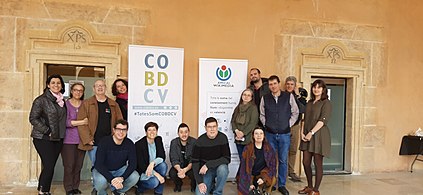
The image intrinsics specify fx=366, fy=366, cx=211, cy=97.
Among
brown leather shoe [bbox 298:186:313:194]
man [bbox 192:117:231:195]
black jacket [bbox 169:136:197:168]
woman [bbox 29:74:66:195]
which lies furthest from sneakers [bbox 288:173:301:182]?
woman [bbox 29:74:66:195]

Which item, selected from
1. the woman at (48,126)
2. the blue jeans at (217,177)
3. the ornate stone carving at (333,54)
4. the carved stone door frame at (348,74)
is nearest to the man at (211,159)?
the blue jeans at (217,177)

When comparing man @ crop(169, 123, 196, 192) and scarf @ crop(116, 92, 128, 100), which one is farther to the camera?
scarf @ crop(116, 92, 128, 100)

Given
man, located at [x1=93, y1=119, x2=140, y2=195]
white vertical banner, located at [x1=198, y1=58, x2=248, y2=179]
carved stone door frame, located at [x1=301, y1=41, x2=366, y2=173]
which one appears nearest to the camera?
man, located at [x1=93, y1=119, x2=140, y2=195]

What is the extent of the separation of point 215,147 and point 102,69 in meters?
2.05

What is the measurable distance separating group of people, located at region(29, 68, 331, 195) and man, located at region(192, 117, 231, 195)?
1 centimetres

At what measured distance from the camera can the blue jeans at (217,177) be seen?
4.38 metres

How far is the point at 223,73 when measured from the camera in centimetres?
525

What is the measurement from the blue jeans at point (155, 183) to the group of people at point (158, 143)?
0.04 feet

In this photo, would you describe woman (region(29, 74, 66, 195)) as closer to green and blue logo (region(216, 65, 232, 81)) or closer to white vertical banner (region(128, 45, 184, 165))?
white vertical banner (region(128, 45, 184, 165))

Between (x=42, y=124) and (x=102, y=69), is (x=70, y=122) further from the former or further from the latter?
(x=102, y=69)

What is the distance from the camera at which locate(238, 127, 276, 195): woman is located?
4.27 meters

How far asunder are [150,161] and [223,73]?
1.66 m

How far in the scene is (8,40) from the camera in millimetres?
4812

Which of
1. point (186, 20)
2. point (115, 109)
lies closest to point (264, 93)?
point (186, 20)
